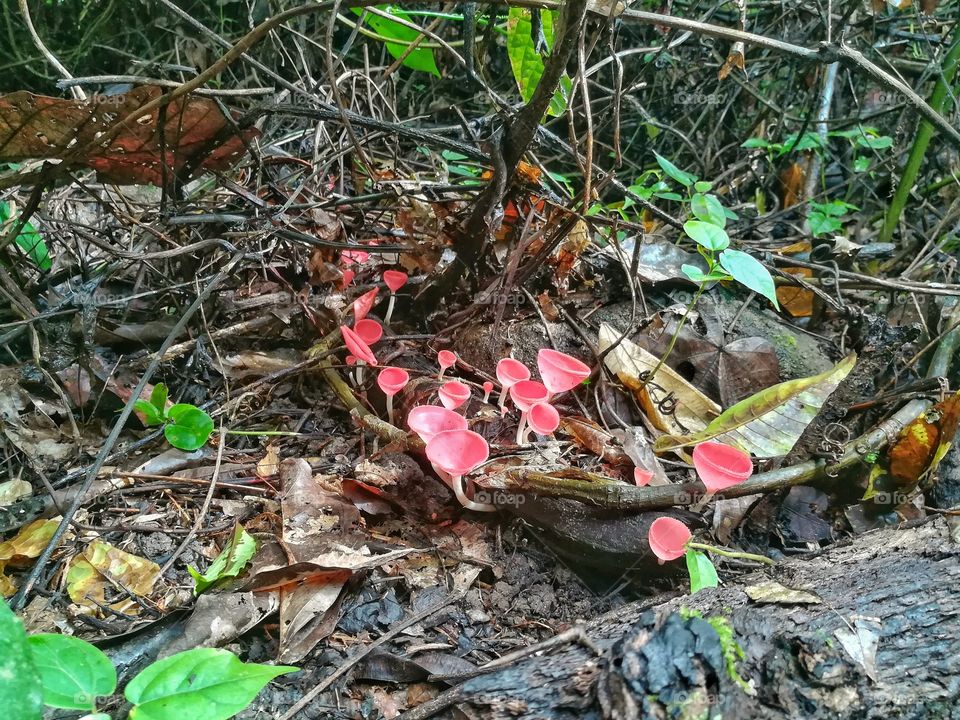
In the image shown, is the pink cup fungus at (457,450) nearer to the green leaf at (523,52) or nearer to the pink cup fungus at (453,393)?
the pink cup fungus at (453,393)

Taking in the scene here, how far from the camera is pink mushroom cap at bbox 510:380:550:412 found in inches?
70.9

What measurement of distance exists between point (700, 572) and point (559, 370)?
71 centimetres

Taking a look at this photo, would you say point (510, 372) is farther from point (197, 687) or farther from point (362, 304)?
point (197, 687)

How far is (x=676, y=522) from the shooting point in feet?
4.88

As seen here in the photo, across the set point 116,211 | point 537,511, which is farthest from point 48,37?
point 537,511

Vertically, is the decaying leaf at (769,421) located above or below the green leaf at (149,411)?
below

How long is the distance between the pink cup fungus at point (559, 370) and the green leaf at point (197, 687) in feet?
3.82

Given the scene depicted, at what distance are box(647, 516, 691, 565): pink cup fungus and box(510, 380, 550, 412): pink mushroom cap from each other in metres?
0.48

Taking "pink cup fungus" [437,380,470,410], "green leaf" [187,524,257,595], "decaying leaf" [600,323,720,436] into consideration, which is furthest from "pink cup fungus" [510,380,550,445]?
"green leaf" [187,524,257,595]

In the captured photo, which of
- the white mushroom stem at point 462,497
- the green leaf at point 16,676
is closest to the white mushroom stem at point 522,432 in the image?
the white mushroom stem at point 462,497

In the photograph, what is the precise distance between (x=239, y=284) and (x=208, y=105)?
80 centimetres

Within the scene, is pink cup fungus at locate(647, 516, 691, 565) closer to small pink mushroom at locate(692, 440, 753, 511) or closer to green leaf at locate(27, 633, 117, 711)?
small pink mushroom at locate(692, 440, 753, 511)

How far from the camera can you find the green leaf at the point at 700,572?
1.35 m

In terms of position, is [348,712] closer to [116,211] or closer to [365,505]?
[365,505]
